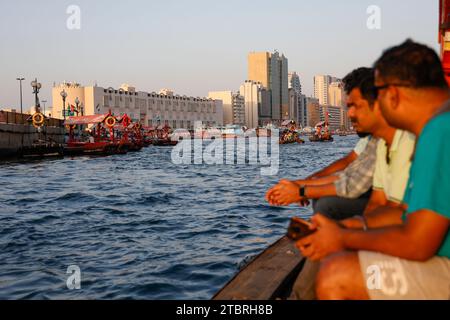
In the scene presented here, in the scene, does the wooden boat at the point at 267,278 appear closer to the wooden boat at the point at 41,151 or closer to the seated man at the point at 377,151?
the seated man at the point at 377,151

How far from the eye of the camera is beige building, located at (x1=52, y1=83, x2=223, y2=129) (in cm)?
13762

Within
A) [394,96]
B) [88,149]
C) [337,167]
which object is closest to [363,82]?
[394,96]

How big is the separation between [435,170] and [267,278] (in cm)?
202

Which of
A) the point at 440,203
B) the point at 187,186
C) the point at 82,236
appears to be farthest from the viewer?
the point at 187,186

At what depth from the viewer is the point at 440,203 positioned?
1819 mm

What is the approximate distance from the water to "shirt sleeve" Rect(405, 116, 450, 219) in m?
4.20

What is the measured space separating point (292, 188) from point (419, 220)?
76.1 inches

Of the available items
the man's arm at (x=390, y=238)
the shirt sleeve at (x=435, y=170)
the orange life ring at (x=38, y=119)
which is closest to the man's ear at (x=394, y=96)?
the shirt sleeve at (x=435, y=170)

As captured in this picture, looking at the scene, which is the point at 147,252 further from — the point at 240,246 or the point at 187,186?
the point at 187,186

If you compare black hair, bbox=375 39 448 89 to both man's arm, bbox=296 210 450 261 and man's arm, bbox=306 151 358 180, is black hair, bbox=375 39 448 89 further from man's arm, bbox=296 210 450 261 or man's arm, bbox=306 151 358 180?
man's arm, bbox=306 151 358 180

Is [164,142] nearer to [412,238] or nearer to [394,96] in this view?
[394,96]

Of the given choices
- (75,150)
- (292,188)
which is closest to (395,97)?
(292,188)

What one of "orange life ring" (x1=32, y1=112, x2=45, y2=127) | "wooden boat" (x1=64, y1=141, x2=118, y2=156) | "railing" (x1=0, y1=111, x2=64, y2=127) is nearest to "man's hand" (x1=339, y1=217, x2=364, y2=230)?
"railing" (x1=0, y1=111, x2=64, y2=127)
